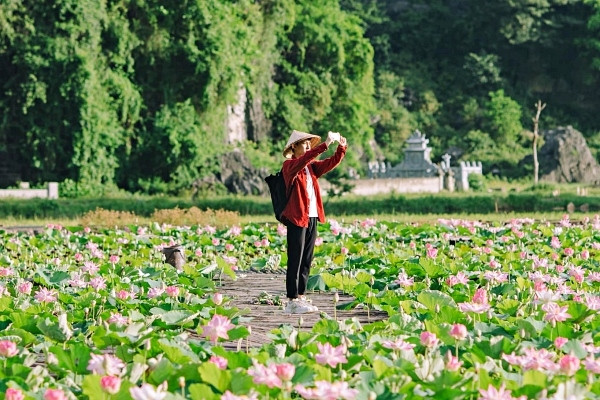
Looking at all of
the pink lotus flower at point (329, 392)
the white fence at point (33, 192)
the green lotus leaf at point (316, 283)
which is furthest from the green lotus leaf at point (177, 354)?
the white fence at point (33, 192)

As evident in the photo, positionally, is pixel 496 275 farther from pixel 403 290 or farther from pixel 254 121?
pixel 254 121

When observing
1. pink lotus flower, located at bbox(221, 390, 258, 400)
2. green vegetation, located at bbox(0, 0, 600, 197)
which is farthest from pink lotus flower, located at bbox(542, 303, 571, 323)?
green vegetation, located at bbox(0, 0, 600, 197)

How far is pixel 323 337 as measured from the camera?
5500 millimetres

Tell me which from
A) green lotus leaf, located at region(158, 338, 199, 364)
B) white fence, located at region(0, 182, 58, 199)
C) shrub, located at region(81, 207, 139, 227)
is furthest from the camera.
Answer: white fence, located at region(0, 182, 58, 199)

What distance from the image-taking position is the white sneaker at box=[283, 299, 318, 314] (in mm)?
7809

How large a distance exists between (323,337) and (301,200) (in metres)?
2.74

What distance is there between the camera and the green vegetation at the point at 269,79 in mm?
29641

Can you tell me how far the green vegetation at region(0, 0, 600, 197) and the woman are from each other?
70.4ft

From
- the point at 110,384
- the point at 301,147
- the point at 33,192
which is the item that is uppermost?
the point at 301,147

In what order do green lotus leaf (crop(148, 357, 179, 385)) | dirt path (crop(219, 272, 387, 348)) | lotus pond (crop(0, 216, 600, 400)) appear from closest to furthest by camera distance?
lotus pond (crop(0, 216, 600, 400)) < green lotus leaf (crop(148, 357, 179, 385)) < dirt path (crop(219, 272, 387, 348))

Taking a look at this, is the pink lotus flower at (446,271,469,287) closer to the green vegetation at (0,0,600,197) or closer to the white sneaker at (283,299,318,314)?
the white sneaker at (283,299,318,314)

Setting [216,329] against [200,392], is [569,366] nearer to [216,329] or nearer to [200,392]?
[200,392]

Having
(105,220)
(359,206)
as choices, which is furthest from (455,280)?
(359,206)

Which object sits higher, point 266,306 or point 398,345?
point 398,345
